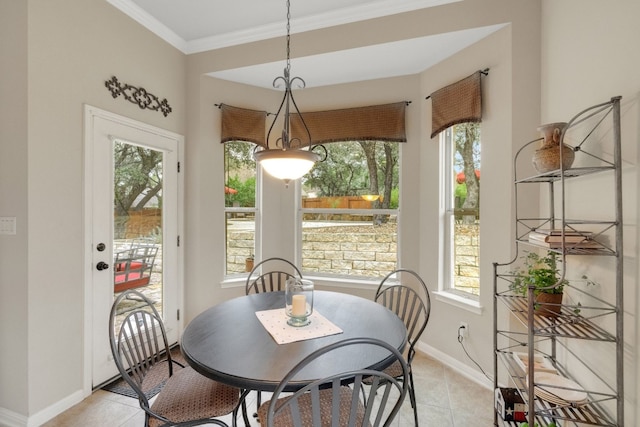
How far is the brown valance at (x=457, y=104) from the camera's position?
94.7 inches

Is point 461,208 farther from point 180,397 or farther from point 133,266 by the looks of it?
point 133,266

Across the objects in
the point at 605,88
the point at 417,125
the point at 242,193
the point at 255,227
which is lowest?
the point at 255,227

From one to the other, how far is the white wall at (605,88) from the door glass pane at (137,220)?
9.87ft

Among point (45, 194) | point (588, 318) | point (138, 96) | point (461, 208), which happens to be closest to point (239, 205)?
point (138, 96)

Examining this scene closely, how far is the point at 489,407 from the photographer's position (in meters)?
2.13

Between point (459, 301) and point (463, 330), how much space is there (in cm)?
23

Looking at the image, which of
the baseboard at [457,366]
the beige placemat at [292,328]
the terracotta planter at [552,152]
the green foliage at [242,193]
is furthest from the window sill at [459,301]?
the green foliage at [242,193]

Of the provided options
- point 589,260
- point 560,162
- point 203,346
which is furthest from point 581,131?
point 203,346

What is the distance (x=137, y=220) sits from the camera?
2602 millimetres

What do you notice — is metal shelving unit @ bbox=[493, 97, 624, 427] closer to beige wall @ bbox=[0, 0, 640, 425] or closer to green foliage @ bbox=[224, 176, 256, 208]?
beige wall @ bbox=[0, 0, 640, 425]

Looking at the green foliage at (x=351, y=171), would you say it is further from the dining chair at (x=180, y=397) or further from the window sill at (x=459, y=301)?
the dining chair at (x=180, y=397)
